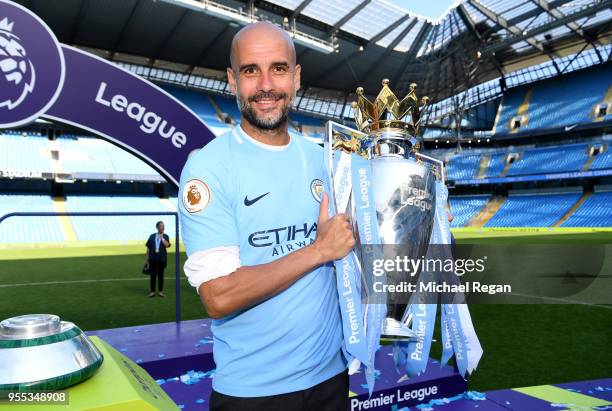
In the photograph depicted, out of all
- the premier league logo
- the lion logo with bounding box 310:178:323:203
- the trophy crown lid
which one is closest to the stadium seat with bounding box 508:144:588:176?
the trophy crown lid

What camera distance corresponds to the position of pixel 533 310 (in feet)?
22.4

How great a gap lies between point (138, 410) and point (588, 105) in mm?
45762

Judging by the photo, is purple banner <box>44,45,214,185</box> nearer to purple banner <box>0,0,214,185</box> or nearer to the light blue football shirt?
purple banner <box>0,0,214,185</box>

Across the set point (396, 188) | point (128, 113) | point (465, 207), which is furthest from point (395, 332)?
point (465, 207)

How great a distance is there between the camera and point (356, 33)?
29297 mm

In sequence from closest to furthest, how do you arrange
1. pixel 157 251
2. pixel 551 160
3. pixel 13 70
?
pixel 13 70 → pixel 157 251 → pixel 551 160

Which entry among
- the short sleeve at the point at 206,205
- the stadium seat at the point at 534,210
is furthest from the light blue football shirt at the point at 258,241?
the stadium seat at the point at 534,210

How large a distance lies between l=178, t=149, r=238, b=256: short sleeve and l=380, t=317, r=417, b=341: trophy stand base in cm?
68

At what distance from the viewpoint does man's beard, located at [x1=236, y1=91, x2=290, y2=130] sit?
1.30 metres

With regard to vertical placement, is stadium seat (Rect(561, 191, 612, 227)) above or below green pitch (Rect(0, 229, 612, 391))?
above

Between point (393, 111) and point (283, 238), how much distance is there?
0.75m

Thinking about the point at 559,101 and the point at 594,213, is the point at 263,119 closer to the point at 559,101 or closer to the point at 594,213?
the point at 594,213

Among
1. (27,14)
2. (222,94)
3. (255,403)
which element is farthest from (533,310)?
(222,94)

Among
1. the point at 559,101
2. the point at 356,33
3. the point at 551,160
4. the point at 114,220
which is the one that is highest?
the point at 356,33
